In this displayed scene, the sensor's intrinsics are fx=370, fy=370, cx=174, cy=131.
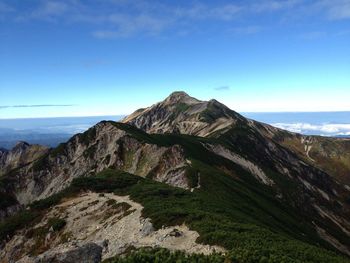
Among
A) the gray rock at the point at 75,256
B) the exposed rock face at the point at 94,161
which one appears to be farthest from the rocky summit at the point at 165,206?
the exposed rock face at the point at 94,161

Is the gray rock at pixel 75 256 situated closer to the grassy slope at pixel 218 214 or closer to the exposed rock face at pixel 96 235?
the exposed rock face at pixel 96 235

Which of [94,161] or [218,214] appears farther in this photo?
[94,161]

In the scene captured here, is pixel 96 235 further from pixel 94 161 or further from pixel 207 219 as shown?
pixel 94 161

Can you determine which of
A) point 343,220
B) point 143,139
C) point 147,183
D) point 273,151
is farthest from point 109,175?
point 273,151

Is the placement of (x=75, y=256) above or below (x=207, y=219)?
below

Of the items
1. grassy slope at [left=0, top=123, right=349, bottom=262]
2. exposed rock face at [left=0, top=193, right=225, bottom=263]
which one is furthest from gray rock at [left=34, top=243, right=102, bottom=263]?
grassy slope at [left=0, top=123, right=349, bottom=262]

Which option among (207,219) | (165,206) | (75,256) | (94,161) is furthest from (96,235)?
(94,161)
